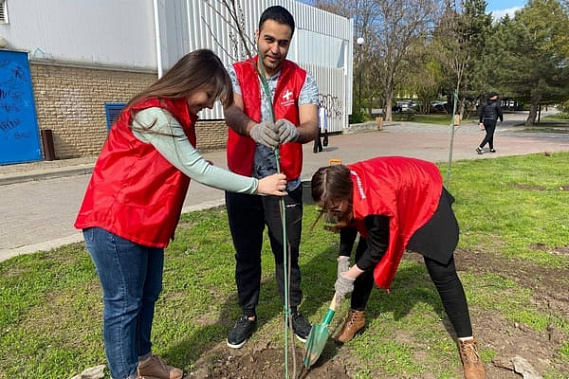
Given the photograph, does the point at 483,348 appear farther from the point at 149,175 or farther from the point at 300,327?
the point at 149,175

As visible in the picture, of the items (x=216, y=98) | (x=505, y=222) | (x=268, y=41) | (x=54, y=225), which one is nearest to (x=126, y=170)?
(x=216, y=98)

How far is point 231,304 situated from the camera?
318 cm

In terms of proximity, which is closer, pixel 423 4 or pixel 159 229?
pixel 159 229

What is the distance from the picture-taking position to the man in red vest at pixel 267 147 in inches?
88.7

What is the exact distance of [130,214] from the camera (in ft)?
5.71

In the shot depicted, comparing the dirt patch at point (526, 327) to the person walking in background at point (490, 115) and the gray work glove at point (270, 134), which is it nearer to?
the gray work glove at point (270, 134)

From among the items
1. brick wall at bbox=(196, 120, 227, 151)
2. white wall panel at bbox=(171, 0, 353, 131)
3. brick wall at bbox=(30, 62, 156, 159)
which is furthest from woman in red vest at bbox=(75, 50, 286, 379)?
brick wall at bbox=(196, 120, 227, 151)

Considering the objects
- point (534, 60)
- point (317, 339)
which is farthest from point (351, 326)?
point (534, 60)

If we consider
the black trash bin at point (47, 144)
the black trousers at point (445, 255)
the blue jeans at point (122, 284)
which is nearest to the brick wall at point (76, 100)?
the black trash bin at point (47, 144)

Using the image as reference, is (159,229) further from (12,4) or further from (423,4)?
(423,4)

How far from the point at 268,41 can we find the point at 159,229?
44.5 inches

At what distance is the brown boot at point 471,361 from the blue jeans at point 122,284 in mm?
1703

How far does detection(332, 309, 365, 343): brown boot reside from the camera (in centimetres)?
268

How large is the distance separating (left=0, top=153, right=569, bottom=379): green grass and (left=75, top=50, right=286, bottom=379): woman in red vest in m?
1.03
